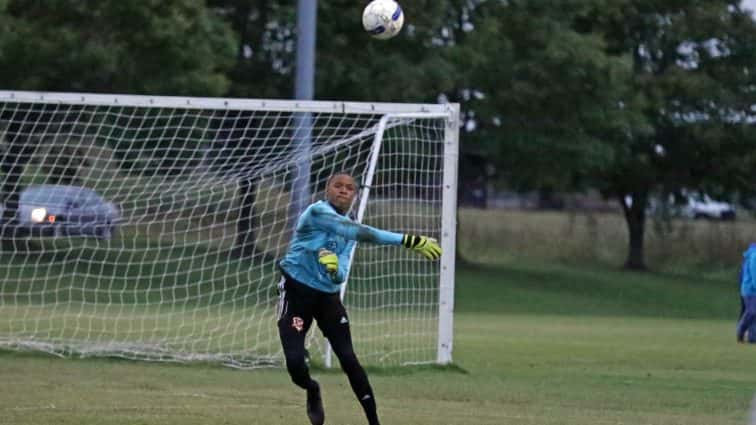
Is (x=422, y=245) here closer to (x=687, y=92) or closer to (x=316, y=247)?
(x=316, y=247)

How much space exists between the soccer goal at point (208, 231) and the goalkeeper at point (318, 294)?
4.18 m

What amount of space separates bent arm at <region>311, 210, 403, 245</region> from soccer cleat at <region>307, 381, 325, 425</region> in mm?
1267

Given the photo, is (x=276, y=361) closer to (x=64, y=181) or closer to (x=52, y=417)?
(x=52, y=417)

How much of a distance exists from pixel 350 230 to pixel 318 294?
2.15 ft

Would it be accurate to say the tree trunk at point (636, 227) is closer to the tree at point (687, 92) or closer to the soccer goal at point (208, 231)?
the tree at point (687, 92)

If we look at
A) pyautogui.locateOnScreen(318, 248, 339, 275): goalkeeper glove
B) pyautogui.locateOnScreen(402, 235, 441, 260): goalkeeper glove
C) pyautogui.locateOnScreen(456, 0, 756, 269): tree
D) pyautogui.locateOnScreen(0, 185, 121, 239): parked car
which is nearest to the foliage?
pyautogui.locateOnScreen(0, 185, 121, 239): parked car

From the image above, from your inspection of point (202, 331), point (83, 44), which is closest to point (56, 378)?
point (202, 331)

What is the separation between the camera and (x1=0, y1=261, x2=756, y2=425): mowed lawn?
467 inches

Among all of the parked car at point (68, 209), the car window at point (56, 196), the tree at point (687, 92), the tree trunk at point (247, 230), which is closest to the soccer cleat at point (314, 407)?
the parked car at point (68, 209)

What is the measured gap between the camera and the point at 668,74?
39.1m

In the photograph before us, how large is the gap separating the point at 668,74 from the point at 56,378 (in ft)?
91.5

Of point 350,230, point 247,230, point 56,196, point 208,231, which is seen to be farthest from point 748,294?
point 350,230

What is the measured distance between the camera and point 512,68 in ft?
115

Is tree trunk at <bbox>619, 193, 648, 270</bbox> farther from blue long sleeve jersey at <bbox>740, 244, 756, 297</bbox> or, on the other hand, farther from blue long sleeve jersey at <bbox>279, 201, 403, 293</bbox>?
blue long sleeve jersey at <bbox>279, 201, 403, 293</bbox>
